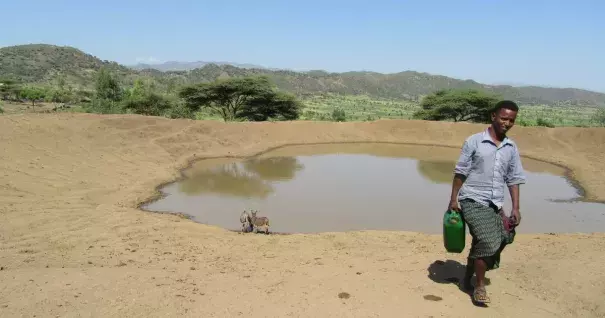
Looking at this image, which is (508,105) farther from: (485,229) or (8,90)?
(8,90)

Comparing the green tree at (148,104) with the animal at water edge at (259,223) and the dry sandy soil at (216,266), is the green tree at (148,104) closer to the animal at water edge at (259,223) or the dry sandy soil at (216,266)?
the dry sandy soil at (216,266)

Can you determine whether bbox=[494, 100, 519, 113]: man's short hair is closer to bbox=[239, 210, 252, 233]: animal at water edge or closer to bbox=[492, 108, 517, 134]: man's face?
bbox=[492, 108, 517, 134]: man's face

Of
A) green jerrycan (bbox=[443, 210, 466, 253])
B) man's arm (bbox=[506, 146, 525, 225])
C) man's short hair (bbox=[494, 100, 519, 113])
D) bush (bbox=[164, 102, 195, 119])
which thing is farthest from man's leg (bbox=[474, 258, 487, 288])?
bush (bbox=[164, 102, 195, 119])

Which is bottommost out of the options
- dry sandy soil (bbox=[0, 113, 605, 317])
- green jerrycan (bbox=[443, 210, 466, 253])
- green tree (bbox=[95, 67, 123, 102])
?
dry sandy soil (bbox=[0, 113, 605, 317])

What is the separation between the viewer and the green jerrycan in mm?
3527

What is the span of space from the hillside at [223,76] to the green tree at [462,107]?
11.2 m

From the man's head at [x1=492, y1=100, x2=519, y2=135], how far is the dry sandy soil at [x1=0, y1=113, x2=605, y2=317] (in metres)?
1.44

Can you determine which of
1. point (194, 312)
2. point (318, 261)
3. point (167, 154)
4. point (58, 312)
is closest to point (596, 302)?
point (318, 261)

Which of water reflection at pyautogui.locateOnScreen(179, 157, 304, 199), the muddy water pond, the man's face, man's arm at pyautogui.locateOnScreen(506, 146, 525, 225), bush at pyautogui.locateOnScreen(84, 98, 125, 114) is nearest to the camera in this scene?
the man's face

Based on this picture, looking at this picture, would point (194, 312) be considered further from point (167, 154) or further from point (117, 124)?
point (117, 124)

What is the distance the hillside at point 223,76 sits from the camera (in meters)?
59.4

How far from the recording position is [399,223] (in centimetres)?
841

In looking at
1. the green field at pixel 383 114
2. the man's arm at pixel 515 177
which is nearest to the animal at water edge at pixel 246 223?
the man's arm at pixel 515 177

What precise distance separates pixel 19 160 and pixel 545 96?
145702 millimetres
